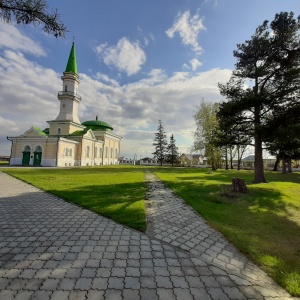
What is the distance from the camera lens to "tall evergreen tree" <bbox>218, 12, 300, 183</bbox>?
13461 mm

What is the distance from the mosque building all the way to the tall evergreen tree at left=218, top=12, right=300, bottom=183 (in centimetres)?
3025

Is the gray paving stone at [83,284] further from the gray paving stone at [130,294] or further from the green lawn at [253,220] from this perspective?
the green lawn at [253,220]

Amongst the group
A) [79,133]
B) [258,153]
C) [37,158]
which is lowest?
[258,153]

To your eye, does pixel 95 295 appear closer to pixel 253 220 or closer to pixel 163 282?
pixel 163 282

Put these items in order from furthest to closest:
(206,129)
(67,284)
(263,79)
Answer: (206,129)
(263,79)
(67,284)

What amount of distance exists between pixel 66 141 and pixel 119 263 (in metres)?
37.8

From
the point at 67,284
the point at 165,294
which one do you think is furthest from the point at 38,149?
the point at 165,294

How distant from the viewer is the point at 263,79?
1531 cm

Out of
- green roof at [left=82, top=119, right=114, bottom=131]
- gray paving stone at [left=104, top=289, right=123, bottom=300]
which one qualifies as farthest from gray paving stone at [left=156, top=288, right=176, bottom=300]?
green roof at [left=82, top=119, right=114, bottom=131]

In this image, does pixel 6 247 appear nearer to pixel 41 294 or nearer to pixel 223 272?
pixel 41 294

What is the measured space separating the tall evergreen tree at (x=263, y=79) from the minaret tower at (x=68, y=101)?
112 feet

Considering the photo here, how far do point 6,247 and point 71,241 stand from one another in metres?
1.20

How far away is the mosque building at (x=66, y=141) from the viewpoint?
120 feet

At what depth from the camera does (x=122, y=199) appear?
8984 millimetres
